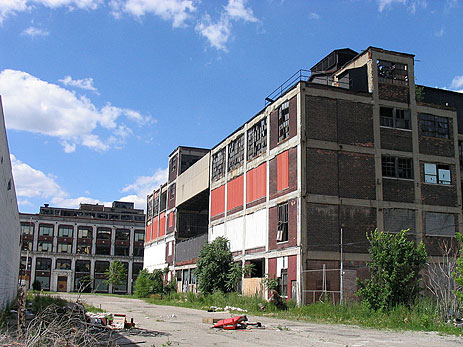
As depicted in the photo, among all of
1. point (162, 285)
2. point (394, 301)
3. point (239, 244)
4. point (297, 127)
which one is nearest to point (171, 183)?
point (162, 285)

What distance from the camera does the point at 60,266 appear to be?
9331cm

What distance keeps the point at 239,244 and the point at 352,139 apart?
1221cm

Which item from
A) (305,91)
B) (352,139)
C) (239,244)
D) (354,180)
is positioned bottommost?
(239,244)

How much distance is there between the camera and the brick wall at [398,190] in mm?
32688

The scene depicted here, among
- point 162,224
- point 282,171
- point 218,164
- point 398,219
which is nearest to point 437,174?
point 398,219

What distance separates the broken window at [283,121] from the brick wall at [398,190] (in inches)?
276

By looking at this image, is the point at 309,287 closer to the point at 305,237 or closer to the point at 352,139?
the point at 305,237

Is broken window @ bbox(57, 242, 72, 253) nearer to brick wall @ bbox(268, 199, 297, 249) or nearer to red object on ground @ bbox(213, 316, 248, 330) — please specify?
brick wall @ bbox(268, 199, 297, 249)

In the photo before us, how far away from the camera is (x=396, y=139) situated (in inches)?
1329

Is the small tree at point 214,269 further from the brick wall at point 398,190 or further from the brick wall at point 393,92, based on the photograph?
the brick wall at point 393,92

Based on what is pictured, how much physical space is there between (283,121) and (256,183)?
5.54 m

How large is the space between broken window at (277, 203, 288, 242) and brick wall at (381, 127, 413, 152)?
7.59m

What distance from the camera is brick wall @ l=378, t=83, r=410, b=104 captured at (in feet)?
112

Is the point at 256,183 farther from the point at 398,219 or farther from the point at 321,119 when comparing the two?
the point at 398,219
